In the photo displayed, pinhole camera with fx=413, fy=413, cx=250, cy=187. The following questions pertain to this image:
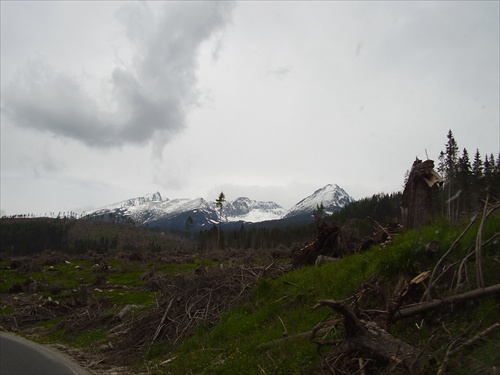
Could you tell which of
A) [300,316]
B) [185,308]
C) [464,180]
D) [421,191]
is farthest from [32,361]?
[464,180]

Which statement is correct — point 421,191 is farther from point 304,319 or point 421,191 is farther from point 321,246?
point 321,246

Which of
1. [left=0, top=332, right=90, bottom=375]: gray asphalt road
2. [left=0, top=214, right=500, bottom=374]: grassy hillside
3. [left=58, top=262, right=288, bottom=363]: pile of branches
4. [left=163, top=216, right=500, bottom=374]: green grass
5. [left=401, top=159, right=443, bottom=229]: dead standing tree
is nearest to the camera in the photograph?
[left=0, top=214, right=500, bottom=374]: grassy hillside

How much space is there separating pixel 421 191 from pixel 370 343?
5.40 meters

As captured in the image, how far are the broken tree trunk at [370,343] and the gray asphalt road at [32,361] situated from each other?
8985 millimetres

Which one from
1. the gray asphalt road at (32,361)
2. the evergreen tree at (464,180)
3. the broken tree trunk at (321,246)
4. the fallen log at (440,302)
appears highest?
the evergreen tree at (464,180)

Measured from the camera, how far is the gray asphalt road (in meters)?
11.6

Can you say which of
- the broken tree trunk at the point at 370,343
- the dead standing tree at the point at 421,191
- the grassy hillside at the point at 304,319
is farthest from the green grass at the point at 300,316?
the dead standing tree at the point at 421,191

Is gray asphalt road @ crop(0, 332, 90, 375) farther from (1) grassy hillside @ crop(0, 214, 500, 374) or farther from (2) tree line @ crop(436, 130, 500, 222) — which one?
(2) tree line @ crop(436, 130, 500, 222)

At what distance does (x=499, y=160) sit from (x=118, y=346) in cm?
6377

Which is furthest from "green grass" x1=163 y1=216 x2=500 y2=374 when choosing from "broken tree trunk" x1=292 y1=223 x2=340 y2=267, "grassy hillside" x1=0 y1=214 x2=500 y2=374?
"broken tree trunk" x1=292 y1=223 x2=340 y2=267

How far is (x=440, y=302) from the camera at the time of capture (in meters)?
5.66

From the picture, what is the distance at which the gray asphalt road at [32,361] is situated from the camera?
11594 millimetres

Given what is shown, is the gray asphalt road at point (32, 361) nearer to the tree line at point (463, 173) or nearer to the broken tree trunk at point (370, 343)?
the broken tree trunk at point (370, 343)

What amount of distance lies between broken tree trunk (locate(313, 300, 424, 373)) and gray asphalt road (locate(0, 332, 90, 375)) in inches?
354
